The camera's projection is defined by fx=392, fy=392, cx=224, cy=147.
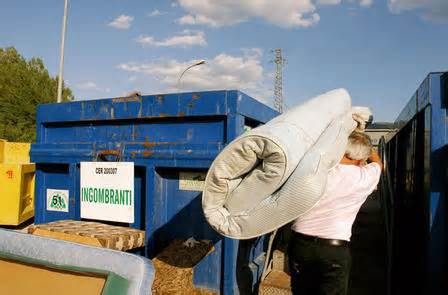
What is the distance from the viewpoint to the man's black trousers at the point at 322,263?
240 centimetres

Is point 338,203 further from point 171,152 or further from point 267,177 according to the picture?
point 171,152

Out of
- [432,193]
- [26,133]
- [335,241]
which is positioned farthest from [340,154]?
[26,133]

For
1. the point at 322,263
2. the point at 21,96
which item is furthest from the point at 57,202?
the point at 21,96

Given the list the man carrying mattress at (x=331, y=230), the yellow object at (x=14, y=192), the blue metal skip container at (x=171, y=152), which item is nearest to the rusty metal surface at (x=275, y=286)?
the blue metal skip container at (x=171, y=152)

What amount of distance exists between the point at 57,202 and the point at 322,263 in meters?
2.64

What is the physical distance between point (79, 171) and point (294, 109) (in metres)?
2.15

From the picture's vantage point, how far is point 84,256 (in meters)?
1.50

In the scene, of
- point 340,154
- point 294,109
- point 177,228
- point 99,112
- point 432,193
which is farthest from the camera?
point 99,112

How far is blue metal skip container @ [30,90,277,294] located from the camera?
2.94m

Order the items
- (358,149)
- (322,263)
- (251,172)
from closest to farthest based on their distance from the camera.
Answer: (251,172) → (322,263) → (358,149)

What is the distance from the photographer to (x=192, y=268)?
9.46 feet

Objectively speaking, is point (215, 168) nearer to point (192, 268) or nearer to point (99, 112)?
point (192, 268)

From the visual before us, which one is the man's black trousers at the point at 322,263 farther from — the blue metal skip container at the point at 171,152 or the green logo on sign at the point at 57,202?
the green logo on sign at the point at 57,202

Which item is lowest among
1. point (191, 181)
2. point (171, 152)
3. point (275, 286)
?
point (275, 286)
